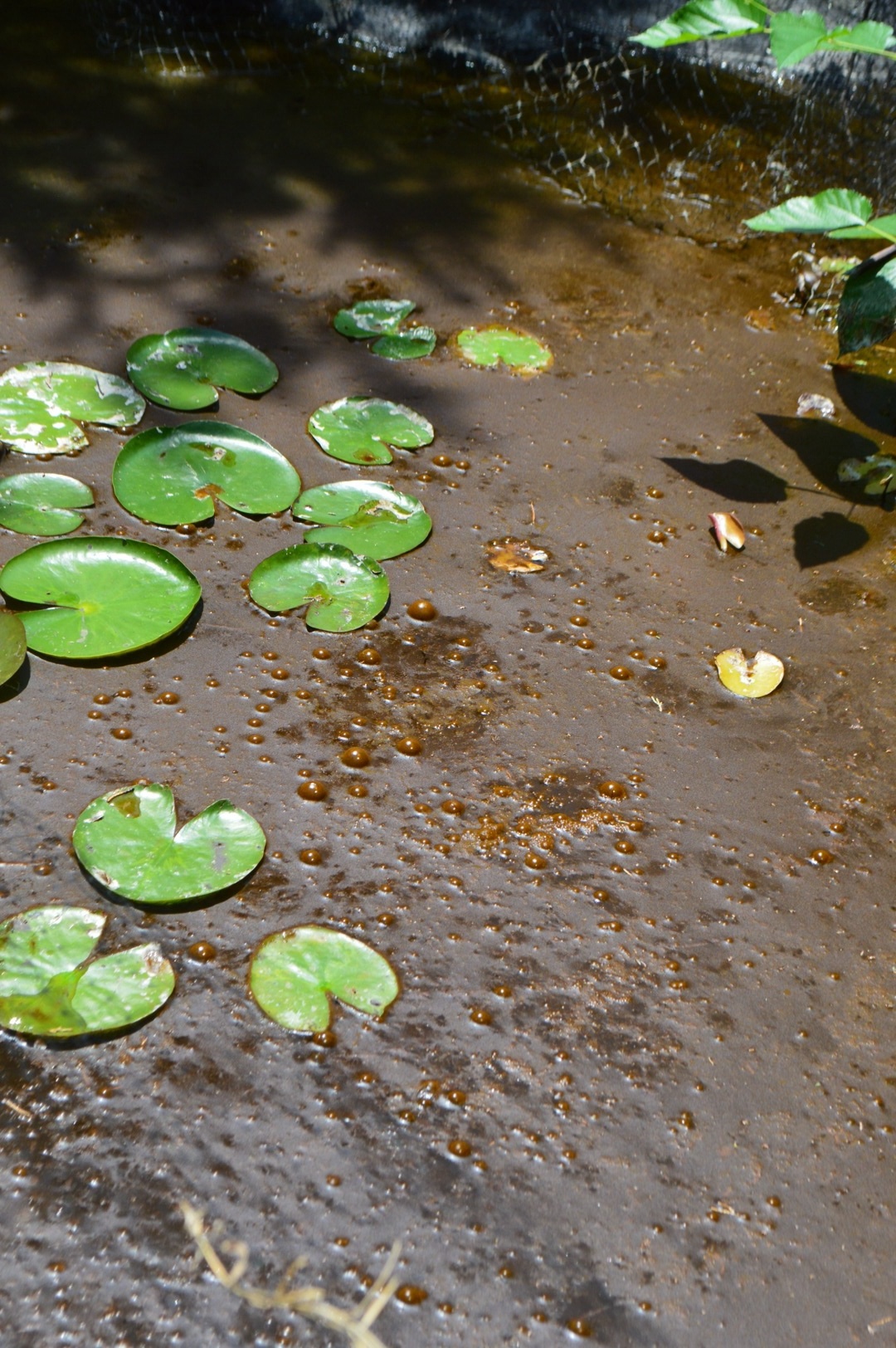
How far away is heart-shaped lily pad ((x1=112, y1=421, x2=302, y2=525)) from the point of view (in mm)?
2043

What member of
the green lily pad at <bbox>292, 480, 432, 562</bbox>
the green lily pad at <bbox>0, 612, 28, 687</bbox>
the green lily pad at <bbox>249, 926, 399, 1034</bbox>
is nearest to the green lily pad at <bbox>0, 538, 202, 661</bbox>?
the green lily pad at <bbox>0, 612, 28, 687</bbox>

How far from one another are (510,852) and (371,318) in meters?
1.55

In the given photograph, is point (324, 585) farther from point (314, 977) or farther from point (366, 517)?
point (314, 977)

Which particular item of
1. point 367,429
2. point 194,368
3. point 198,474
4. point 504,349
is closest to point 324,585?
point 198,474

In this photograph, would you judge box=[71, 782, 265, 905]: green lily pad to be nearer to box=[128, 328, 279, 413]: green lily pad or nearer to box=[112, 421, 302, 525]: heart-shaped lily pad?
box=[112, 421, 302, 525]: heart-shaped lily pad

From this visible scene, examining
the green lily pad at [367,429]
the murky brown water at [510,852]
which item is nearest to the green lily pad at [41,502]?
the murky brown water at [510,852]

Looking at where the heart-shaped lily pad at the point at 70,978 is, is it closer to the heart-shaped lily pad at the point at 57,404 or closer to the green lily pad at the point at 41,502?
the green lily pad at the point at 41,502

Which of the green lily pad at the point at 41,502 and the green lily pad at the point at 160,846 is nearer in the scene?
the green lily pad at the point at 160,846

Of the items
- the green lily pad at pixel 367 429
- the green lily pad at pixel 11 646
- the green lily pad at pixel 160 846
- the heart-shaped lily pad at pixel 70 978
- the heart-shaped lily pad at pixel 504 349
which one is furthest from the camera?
the heart-shaped lily pad at pixel 504 349

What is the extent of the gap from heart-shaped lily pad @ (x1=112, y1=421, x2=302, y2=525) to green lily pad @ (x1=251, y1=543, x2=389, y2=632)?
0.54 ft

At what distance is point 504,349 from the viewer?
2.60m

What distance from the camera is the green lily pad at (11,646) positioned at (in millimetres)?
1713

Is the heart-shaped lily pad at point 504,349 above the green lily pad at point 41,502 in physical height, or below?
above

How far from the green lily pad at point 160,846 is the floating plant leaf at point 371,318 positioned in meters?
1.41
